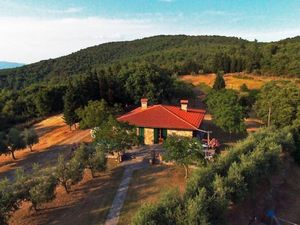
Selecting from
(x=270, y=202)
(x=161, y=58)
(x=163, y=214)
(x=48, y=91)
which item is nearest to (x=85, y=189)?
(x=163, y=214)

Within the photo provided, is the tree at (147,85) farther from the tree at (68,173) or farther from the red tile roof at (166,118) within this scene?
the tree at (68,173)

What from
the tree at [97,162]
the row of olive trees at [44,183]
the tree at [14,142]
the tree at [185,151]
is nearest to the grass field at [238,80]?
the tree at [185,151]

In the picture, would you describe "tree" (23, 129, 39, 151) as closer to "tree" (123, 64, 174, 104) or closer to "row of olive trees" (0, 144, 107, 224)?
"row of olive trees" (0, 144, 107, 224)

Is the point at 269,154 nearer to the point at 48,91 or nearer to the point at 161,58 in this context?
the point at 48,91

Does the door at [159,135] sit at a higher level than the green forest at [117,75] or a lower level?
lower

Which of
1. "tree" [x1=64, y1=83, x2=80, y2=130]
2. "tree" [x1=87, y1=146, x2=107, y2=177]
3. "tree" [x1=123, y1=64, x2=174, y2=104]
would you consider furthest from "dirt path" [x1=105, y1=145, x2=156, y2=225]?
"tree" [x1=123, y1=64, x2=174, y2=104]

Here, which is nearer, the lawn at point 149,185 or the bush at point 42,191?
the bush at point 42,191

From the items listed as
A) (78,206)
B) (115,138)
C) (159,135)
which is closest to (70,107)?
(159,135)
